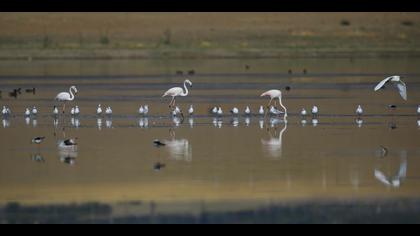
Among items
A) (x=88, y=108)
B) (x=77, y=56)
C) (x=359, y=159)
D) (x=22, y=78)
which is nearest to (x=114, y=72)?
(x=22, y=78)

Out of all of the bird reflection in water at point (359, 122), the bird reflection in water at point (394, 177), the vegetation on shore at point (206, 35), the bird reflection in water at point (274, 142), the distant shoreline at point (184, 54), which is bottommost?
the bird reflection in water at point (394, 177)

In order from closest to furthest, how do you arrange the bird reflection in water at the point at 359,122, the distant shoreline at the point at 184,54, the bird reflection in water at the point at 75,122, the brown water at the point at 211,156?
the brown water at the point at 211,156
the bird reflection in water at the point at 359,122
the bird reflection in water at the point at 75,122
the distant shoreline at the point at 184,54

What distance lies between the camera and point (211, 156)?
1912 centimetres

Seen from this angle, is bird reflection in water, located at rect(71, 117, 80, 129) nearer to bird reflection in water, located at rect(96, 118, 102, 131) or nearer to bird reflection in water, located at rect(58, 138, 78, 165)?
bird reflection in water, located at rect(96, 118, 102, 131)

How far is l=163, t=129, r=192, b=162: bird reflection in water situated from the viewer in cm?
1903

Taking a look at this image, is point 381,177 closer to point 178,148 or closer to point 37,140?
point 178,148

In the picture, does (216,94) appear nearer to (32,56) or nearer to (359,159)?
(359,159)

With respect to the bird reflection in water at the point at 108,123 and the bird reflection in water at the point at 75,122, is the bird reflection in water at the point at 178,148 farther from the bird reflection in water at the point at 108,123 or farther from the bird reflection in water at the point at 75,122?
the bird reflection in water at the point at 75,122

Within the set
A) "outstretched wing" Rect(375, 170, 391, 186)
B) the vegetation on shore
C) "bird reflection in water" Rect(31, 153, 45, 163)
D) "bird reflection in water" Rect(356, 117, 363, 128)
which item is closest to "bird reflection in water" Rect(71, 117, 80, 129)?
"bird reflection in water" Rect(31, 153, 45, 163)

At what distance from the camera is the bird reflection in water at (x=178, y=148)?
19031 mm

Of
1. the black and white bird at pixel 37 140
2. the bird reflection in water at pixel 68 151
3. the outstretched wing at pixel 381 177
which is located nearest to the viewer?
the outstretched wing at pixel 381 177

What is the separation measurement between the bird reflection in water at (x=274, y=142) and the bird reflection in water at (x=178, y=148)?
1.43 metres

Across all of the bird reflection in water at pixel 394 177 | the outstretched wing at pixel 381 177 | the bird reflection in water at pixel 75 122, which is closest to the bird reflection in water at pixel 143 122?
the bird reflection in water at pixel 75 122

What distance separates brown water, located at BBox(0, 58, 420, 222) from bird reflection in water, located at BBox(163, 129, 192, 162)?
2 cm
